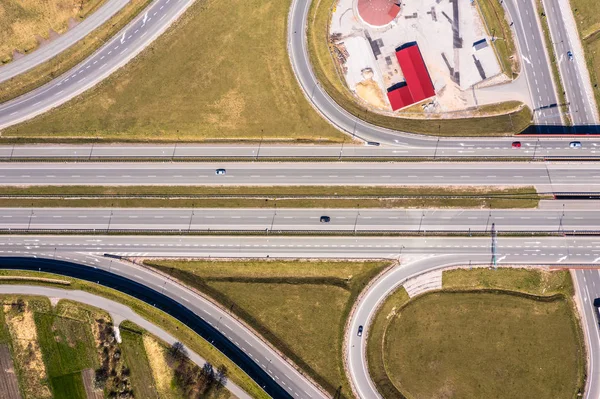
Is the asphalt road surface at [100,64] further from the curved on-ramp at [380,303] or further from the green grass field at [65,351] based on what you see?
the curved on-ramp at [380,303]

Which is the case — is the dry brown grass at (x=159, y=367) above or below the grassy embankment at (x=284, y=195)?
below

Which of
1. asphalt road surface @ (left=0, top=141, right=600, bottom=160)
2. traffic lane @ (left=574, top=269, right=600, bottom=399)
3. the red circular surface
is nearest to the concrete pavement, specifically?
asphalt road surface @ (left=0, top=141, right=600, bottom=160)

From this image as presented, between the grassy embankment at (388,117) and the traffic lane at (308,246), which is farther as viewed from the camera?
the grassy embankment at (388,117)

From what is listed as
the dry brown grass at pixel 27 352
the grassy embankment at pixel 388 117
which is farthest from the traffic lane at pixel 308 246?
the grassy embankment at pixel 388 117

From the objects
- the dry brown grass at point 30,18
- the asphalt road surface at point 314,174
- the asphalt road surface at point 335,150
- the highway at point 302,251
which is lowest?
the highway at point 302,251

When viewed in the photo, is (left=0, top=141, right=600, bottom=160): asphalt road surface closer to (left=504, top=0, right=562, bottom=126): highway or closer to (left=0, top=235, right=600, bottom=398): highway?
(left=504, top=0, right=562, bottom=126): highway

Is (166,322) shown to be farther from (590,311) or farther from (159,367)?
(590,311)

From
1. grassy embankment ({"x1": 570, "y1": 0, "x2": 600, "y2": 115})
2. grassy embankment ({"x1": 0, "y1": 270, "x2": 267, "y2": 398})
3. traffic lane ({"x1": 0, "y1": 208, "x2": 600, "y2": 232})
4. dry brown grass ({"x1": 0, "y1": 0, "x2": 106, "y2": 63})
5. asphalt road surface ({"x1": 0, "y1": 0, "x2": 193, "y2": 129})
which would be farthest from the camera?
dry brown grass ({"x1": 0, "y1": 0, "x2": 106, "y2": 63})

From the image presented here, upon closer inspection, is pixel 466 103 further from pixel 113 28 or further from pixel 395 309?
pixel 113 28

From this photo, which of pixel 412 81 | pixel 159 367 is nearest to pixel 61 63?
pixel 159 367
